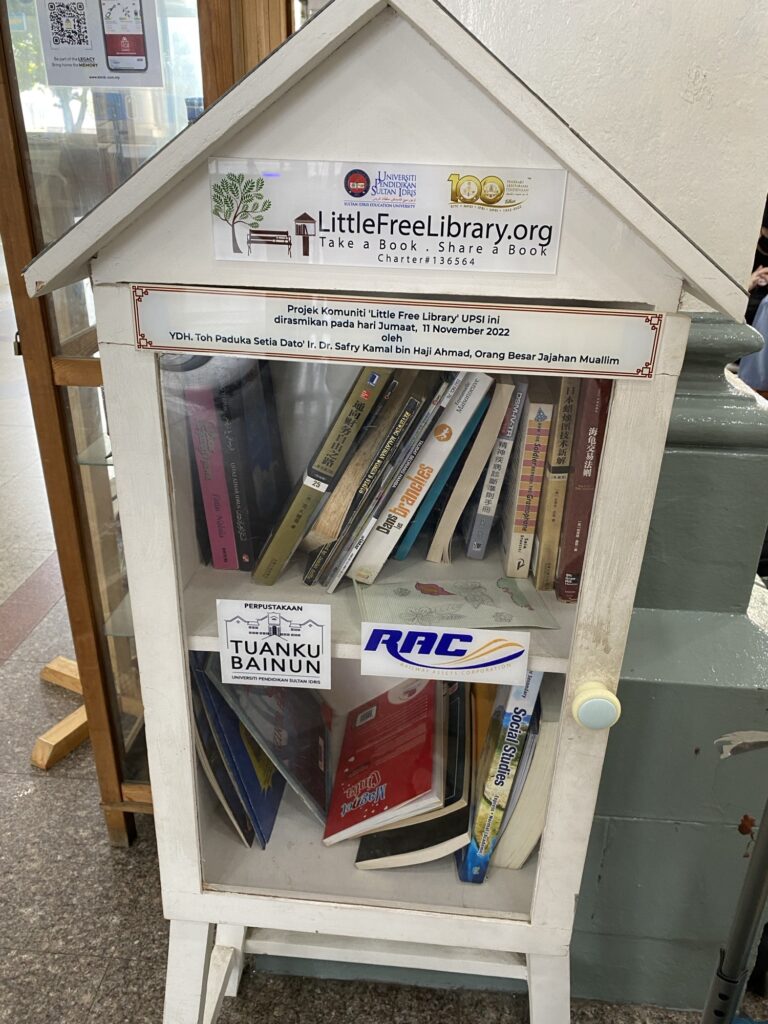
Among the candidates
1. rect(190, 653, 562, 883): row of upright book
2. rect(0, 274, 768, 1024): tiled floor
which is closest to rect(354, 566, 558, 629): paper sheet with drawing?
rect(190, 653, 562, 883): row of upright book

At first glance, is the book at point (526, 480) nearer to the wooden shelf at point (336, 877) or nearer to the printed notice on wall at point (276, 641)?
the printed notice on wall at point (276, 641)

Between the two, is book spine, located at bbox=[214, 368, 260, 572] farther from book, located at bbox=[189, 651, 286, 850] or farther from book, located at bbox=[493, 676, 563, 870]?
book, located at bbox=[493, 676, 563, 870]

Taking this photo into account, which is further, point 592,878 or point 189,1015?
point 592,878

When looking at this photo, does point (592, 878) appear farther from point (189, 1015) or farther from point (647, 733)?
point (189, 1015)

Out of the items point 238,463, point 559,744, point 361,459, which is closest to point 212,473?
point 238,463

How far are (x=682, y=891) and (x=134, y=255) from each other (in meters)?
1.24

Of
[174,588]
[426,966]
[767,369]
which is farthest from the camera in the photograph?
[767,369]

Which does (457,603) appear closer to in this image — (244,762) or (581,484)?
(581,484)

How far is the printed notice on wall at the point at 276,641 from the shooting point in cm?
88

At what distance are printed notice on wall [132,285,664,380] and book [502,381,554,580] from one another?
0.08 m

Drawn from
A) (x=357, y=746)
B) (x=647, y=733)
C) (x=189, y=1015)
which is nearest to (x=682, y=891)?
(x=647, y=733)

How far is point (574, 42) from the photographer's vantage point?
1.10 m

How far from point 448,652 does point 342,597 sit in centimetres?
14

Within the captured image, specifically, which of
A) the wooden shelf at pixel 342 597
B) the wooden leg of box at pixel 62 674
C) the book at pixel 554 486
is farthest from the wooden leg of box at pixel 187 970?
the wooden leg of box at pixel 62 674
